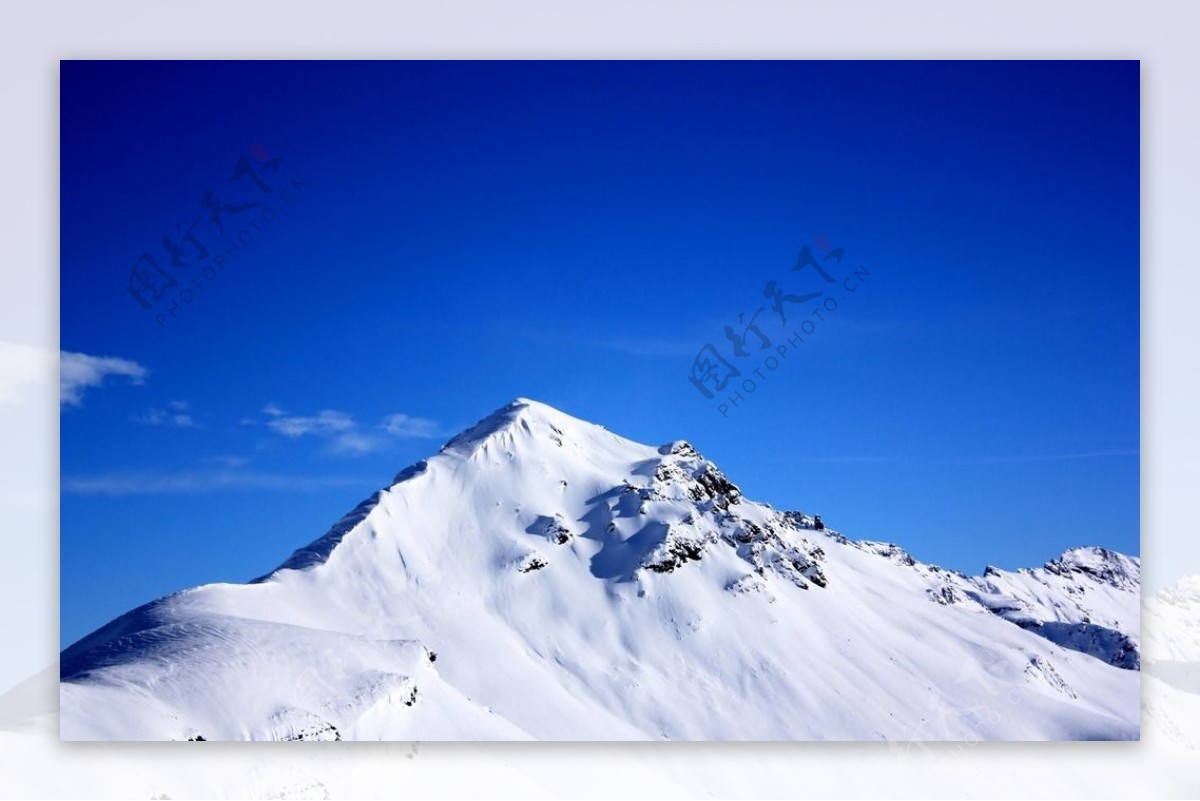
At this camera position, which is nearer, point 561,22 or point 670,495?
point 561,22

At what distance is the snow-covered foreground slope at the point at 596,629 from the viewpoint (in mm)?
9969

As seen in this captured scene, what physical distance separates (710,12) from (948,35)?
84.7 inches

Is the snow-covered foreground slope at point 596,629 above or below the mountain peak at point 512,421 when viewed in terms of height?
below

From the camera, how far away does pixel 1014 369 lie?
10.6m

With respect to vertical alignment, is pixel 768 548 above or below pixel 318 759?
above

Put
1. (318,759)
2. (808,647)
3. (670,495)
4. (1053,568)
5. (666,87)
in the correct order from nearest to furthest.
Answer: (318,759), (666,87), (1053,568), (808,647), (670,495)

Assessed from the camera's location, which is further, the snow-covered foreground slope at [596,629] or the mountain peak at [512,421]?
the mountain peak at [512,421]

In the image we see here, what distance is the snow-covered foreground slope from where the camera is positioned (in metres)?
9.97

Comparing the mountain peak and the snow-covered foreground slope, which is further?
the mountain peak

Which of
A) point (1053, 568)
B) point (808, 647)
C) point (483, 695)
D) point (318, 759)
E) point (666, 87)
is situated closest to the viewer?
point (318, 759)

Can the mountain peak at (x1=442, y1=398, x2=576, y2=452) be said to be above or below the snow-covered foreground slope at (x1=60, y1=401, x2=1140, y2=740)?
above

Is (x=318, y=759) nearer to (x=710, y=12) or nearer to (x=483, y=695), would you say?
(x=483, y=695)

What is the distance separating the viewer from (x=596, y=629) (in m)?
14.3

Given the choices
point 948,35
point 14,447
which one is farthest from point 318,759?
point 948,35
